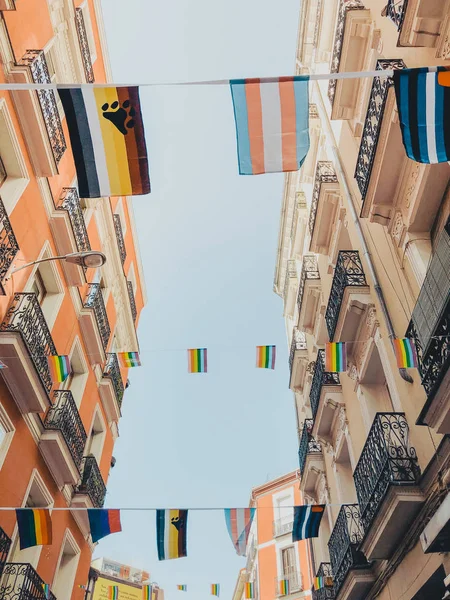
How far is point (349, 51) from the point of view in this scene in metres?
10.9

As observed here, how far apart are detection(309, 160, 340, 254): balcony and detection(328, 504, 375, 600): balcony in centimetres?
730

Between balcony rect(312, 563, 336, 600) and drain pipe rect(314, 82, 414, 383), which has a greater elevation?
drain pipe rect(314, 82, 414, 383)

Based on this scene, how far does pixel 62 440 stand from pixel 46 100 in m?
8.01

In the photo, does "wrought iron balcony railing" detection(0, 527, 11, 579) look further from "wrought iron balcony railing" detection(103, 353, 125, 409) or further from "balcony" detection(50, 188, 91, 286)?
"wrought iron balcony railing" detection(103, 353, 125, 409)

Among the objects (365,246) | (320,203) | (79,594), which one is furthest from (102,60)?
(79,594)

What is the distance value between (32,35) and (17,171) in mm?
3389

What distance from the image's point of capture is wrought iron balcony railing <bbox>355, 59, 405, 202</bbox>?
25.7ft

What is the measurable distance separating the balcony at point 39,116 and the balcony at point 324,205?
6.88 meters

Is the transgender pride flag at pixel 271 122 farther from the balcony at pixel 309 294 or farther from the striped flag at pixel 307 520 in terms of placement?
the balcony at pixel 309 294

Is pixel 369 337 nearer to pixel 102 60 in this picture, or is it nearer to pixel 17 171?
pixel 17 171

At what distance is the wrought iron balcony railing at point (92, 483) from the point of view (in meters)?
13.0

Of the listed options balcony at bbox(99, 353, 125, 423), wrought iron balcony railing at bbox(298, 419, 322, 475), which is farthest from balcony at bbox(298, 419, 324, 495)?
balcony at bbox(99, 353, 125, 423)

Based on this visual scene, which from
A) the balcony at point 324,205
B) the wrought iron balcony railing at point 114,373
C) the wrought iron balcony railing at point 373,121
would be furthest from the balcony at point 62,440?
the wrought iron balcony railing at point 373,121

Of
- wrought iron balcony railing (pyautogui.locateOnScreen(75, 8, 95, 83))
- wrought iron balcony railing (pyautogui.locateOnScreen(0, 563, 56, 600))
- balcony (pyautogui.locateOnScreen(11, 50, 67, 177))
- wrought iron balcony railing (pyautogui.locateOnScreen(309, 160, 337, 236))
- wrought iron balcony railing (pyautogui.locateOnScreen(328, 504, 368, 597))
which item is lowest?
wrought iron balcony railing (pyautogui.locateOnScreen(0, 563, 56, 600))
